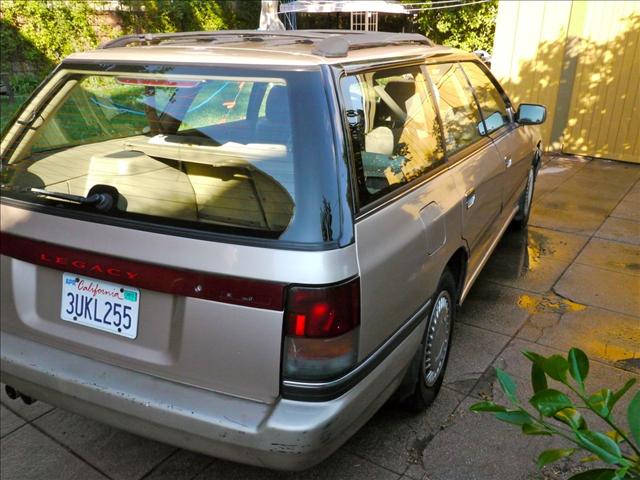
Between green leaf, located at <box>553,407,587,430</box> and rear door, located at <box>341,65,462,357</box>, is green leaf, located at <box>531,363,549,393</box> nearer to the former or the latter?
green leaf, located at <box>553,407,587,430</box>

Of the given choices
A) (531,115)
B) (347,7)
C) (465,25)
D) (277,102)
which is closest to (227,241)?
(277,102)

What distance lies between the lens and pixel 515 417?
4.81 feet

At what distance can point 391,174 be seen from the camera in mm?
2307

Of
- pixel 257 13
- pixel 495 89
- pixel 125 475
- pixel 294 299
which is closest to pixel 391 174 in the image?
pixel 294 299

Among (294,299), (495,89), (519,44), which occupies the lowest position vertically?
(294,299)

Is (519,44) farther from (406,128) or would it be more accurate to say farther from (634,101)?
(406,128)

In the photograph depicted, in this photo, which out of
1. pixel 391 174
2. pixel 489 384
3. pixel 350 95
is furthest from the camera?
pixel 489 384

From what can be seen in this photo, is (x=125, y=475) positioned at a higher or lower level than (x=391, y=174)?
lower

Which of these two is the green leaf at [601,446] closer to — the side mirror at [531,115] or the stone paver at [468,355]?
the stone paver at [468,355]

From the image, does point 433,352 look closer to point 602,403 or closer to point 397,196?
point 397,196

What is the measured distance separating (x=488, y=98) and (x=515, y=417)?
3.03 meters

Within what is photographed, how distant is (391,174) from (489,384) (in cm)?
141

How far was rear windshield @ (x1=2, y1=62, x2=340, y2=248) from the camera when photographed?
186 centimetres

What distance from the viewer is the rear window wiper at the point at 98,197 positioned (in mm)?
2066
